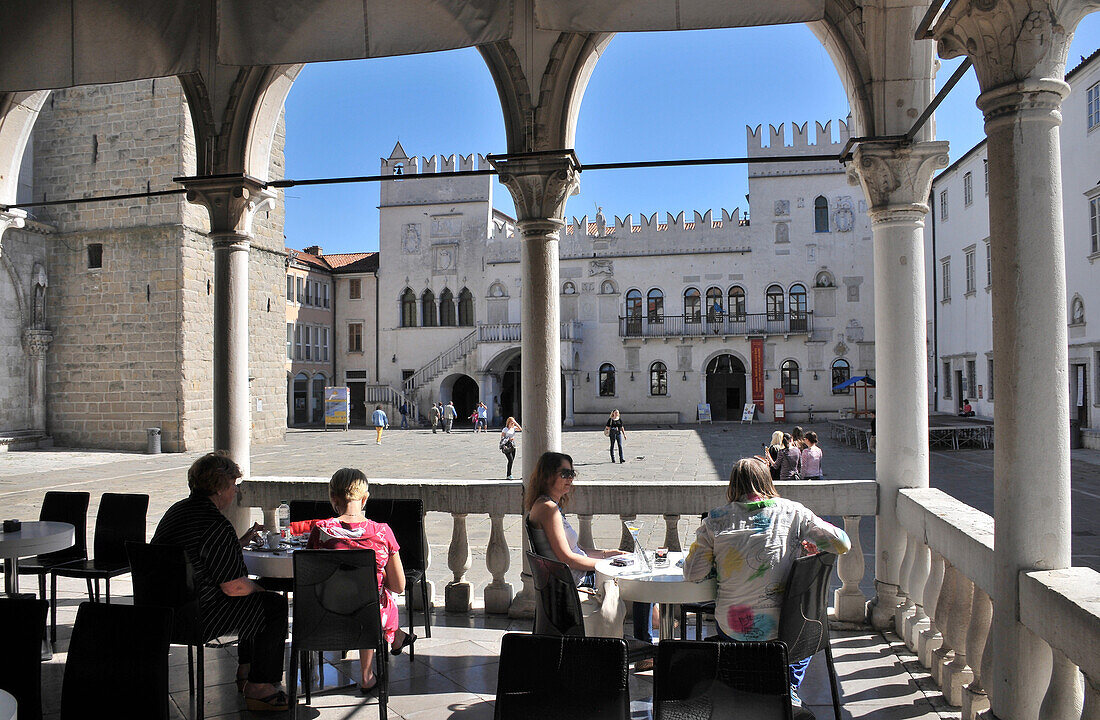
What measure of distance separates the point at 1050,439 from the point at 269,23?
4.62m

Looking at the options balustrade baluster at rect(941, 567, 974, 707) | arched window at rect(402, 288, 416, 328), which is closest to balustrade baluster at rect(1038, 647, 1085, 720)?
balustrade baluster at rect(941, 567, 974, 707)

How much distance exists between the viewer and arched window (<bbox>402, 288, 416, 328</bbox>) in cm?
3784

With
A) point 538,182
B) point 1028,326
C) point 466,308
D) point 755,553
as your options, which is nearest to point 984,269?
point 466,308

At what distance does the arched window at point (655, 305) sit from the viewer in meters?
35.3

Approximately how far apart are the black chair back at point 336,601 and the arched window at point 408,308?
34.9 m

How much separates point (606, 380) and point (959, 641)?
3188 centimetres

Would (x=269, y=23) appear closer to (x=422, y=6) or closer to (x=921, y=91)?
(x=422, y=6)

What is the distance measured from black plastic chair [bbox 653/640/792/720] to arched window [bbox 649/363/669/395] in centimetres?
3324

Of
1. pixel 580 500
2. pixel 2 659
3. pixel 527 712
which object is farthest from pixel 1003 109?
pixel 2 659

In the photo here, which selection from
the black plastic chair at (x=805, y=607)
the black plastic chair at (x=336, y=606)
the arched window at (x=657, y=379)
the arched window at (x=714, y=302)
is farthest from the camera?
the arched window at (x=657, y=379)

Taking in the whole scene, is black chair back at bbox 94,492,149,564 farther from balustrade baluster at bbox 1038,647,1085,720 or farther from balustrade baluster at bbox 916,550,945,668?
balustrade baluster at bbox 1038,647,1085,720

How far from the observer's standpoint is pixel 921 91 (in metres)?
4.64

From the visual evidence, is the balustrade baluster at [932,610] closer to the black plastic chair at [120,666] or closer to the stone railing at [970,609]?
the stone railing at [970,609]

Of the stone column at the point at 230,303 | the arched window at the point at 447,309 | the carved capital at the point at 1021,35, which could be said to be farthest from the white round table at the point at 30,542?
the arched window at the point at 447,309
